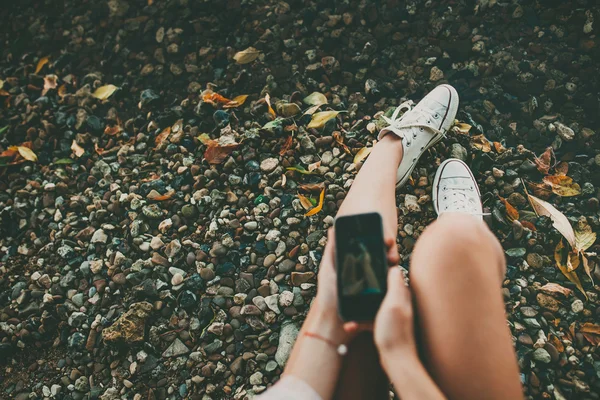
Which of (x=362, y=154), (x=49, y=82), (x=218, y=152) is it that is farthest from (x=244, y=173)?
(x=49, y=82)

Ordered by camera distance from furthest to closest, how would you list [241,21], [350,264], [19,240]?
1. [241,21]
2. [19,240]
3. [350,264]

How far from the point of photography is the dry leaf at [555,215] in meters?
1.98

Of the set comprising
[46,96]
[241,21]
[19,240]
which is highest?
[241,21]

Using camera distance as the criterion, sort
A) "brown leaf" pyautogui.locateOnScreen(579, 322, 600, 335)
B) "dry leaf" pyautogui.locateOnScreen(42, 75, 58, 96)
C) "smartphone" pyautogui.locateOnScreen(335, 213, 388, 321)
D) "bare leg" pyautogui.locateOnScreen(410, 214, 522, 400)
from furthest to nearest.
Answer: "dry leaf" pyautogui.locateOnScreen(42, 75, 58, 96)
"brown leaf" pyautogui.locateOnScreen(579, 322, 600, 335)
"smartphone" pyautogui.locateOnScreen(335, 213, 388, 321)
"bare leg" pyautogui.locateOnScreen(410, 214, 522, 400)

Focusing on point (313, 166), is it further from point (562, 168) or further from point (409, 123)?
point (562, 168)

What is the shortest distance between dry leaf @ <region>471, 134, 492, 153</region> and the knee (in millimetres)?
840

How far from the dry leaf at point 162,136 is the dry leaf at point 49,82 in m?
0.93

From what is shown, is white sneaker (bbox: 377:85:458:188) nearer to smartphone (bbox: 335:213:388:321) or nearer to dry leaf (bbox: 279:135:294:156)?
dry leaf (bbox: 279:135:294:156)

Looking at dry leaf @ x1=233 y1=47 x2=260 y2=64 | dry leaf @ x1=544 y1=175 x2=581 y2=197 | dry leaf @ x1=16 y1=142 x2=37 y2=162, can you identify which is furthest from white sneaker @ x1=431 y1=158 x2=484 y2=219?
dry leaf @ x1=16 y1=142 x2=37 y2=162

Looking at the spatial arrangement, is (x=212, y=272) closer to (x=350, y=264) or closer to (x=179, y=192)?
(x=179, y=192)

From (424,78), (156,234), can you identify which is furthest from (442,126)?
(156,234)

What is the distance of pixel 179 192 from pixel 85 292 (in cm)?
72

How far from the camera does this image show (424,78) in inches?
95.7

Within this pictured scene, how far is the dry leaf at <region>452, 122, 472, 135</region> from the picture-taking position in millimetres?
2271
